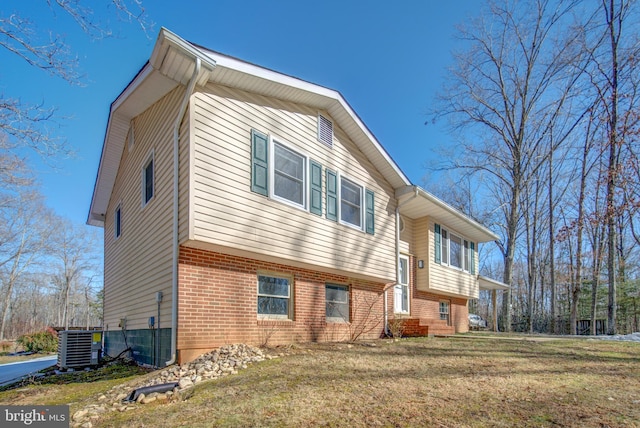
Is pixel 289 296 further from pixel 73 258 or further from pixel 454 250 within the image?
pixel 73 258

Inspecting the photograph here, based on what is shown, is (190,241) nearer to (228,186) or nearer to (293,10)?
(228,186)

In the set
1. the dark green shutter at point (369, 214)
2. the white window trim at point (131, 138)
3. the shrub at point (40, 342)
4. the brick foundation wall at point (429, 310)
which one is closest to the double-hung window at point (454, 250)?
the brick foundation wall at point (429, 310)

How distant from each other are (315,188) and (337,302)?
3033 mm

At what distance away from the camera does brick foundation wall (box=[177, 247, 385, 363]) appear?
21.5 ft

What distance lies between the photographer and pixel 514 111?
20266 mm

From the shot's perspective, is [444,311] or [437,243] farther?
[444,311]

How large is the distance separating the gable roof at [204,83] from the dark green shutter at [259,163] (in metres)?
1.00

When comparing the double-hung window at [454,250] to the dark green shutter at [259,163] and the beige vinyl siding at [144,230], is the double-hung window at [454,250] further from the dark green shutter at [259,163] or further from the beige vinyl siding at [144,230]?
the beige vinyl siding at [144,230]

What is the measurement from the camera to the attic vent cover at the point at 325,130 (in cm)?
948

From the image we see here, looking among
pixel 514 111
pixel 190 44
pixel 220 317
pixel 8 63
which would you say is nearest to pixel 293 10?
pixel 190 44

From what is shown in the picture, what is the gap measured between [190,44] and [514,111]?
18403 millimetres

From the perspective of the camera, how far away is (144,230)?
28.2 feet

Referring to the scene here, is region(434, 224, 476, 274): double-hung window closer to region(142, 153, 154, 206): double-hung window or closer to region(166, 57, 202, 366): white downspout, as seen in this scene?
region(142, 153, 154, 206): double-hung window

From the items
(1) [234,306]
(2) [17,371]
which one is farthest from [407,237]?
(2) [17,371]
